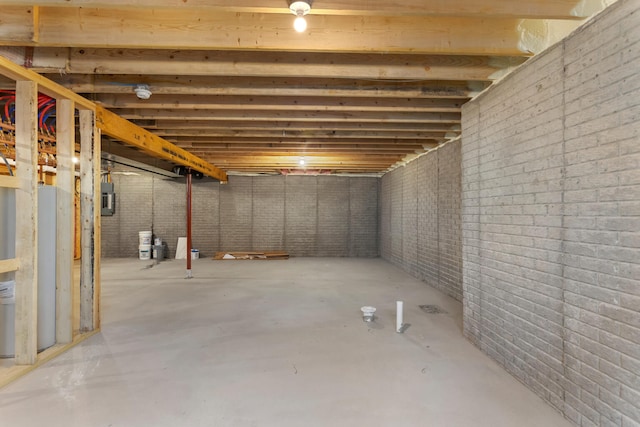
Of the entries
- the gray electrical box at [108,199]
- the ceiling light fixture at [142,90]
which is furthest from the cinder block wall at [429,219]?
the gray electrical box at [108,199]

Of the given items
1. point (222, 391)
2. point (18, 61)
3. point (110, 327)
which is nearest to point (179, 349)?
point (222, 391)

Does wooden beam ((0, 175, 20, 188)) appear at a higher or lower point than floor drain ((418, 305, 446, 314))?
higher

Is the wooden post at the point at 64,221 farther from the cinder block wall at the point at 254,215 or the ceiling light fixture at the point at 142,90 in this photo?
the cinder block wall at the point at 254,215

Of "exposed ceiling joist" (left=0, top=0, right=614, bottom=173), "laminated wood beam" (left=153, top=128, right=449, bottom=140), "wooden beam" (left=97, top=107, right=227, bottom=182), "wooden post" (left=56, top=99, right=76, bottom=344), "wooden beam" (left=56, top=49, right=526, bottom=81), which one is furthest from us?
"laminated wood beam" (left=153, top=128, right=449, bottom=140)

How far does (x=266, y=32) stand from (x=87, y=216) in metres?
2.62

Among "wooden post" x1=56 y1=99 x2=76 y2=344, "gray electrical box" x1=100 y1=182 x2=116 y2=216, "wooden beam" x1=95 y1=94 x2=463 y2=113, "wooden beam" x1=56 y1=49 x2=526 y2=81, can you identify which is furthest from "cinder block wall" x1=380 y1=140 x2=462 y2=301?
"gray electrical box" x1=100 y1=182 x2=116 y2=216

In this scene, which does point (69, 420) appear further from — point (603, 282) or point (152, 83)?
point (603, 282)

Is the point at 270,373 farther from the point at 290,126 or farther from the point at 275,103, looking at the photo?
the point at 290,126

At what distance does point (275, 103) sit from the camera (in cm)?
354

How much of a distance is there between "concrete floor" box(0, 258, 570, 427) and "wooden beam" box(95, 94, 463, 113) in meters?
2.50

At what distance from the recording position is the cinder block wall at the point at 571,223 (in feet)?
5.38

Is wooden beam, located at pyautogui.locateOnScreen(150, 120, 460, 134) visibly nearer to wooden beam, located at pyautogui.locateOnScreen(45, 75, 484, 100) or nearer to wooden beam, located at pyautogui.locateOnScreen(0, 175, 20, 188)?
wooden beam, located at pyautogui.locateOnScreen(45, 75, 484, 100)

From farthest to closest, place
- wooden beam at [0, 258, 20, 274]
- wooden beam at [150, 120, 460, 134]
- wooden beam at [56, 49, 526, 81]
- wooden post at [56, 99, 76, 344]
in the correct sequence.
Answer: wooden beam at [150, 120, 460, 134] < wooden post at [56, 99, 76, 344] < wooden beam at [56, 49, 526, 81] < wooden beam at [0, 258, 20, 274]

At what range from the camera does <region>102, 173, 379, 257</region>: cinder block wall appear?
9109mm
